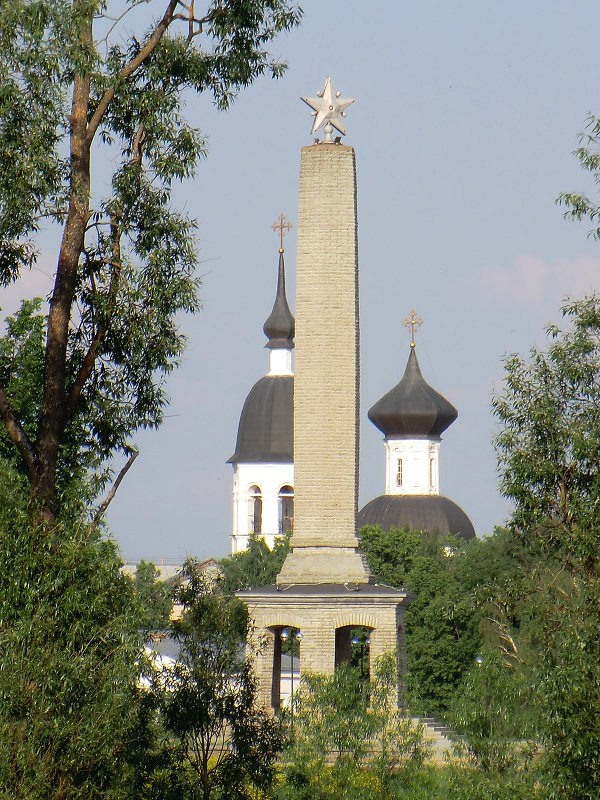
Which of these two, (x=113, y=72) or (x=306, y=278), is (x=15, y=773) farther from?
(x=306, y=278)

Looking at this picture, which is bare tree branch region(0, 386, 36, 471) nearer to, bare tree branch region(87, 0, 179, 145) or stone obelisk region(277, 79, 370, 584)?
bare tree branch region(87, 0, 179, 145)

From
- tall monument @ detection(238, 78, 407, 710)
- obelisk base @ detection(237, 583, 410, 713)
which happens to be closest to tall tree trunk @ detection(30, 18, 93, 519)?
obelisk base @ detection(237, 583, 410, 713)

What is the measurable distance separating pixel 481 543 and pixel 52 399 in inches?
1590

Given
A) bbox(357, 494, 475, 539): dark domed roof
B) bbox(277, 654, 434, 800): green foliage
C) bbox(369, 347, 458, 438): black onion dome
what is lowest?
bbox(277, 654, 434, 800): green foliage

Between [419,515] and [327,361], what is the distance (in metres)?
39.4

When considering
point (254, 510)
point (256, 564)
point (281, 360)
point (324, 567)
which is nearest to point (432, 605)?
point (256, 564)

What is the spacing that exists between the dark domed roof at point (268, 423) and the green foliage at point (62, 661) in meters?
56.8

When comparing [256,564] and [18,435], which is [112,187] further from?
[256,564]

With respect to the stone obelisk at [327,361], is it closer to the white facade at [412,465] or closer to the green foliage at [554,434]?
the green foliage at [554,434]

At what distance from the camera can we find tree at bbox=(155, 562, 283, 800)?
1788cm

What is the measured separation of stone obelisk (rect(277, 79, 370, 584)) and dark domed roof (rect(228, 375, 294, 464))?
42130mm

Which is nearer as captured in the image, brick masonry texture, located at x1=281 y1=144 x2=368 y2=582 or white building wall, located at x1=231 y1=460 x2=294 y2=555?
brick masonry texture, located at x1=281 y1=144 x2=368 y2=582

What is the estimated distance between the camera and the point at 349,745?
19.9 metres

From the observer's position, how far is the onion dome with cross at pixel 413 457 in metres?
67.8
